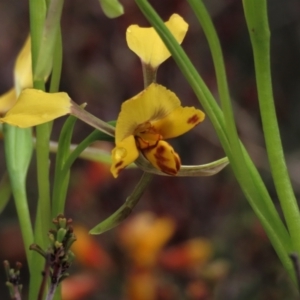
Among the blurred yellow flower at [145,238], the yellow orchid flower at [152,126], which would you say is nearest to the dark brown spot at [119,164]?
the yellow orchid flower at [152,126]

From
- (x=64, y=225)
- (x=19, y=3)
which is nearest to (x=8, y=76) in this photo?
(x=19, y=3)

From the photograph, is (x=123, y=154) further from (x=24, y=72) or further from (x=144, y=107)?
(x=24, y=72)

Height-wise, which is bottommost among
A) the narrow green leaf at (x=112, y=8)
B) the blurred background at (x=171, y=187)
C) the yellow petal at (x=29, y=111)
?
the blurred background at (x=171, y=187)

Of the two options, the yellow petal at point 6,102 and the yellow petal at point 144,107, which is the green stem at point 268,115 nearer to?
the yellow petal at point 144,107

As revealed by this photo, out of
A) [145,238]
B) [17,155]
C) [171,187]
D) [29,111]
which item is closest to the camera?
[29,111]

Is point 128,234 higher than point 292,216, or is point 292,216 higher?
point 292,216

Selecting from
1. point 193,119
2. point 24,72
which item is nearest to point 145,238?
point 24,72

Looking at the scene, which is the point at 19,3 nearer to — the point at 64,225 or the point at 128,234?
the point at 128,234
